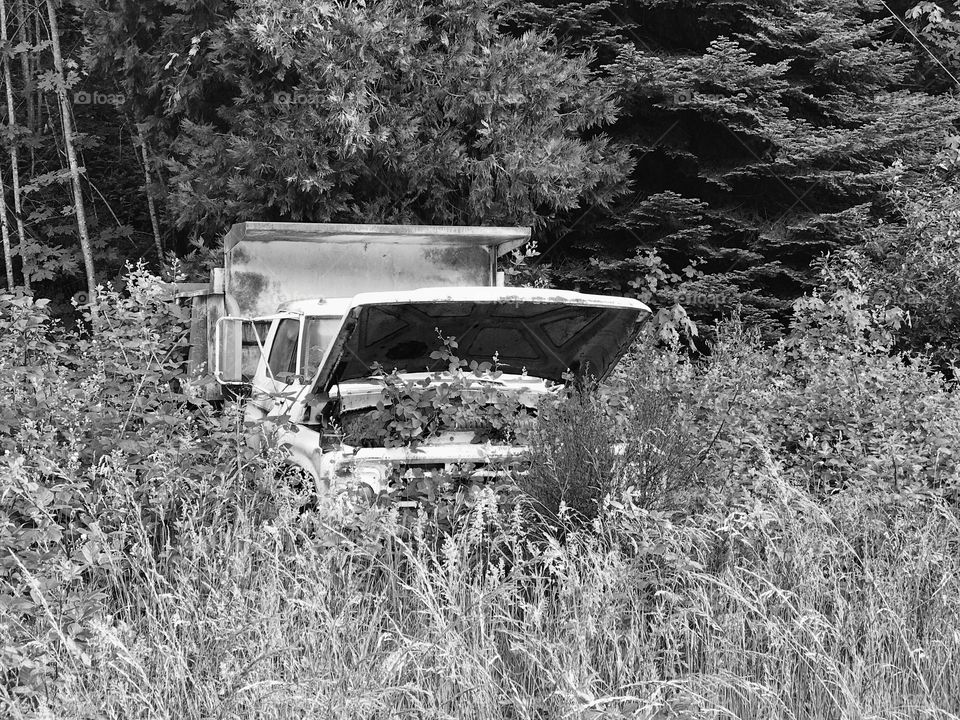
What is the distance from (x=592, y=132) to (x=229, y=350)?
23.3ft

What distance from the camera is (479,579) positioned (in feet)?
12.0

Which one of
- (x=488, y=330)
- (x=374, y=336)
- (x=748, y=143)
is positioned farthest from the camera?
(x=748, y=143)

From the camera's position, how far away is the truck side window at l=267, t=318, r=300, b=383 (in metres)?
6.52

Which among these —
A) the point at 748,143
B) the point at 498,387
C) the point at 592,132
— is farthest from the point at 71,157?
the point at 498,387

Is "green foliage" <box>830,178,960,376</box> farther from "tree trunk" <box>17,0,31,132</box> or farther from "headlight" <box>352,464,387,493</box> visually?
"tree trunk" <box>17,0,31,132</box>

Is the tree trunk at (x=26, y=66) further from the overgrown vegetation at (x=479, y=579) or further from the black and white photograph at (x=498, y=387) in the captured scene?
the overgrown vegetation at (x=479, y=579)

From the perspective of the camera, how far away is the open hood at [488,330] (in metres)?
5.20

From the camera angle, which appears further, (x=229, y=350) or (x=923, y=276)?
(x=923, y=276)

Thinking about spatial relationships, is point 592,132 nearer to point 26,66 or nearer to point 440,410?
point 440,410
